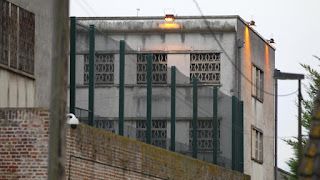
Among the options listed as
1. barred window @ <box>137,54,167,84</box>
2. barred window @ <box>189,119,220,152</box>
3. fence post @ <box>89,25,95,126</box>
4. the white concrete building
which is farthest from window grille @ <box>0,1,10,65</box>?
barred window @ <box>189,119,220,152</box>

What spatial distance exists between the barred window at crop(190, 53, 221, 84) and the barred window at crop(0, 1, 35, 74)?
73.2ft

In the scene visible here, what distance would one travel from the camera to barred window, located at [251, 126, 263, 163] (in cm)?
5459

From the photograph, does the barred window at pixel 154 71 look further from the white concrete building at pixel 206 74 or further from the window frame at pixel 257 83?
the window frame at pixel 257 83

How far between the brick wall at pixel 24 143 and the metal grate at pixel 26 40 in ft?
18.7

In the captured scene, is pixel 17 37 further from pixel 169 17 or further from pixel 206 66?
pixel 206 66

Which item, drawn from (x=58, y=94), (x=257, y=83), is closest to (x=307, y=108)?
(x=257, y=83)

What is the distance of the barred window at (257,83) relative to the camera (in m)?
55.9

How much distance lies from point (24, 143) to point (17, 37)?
5.99 m

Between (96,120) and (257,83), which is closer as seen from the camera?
(96,120)

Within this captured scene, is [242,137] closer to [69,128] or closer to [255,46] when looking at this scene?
[255,46]

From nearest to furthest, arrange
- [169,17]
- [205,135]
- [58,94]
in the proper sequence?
[58,94], [205,135], [169,17]

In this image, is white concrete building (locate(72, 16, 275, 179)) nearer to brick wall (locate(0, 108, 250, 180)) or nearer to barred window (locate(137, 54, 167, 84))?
barred window (locate(137, 54, 167, 84))

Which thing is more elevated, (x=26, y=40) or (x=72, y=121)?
(x=26, y=40)

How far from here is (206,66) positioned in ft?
175
